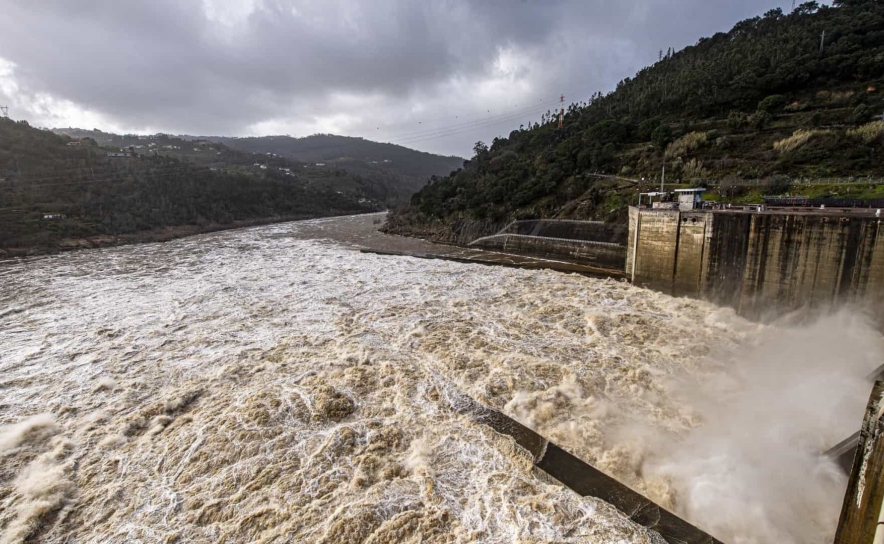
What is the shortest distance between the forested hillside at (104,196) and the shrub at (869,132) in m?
69.8

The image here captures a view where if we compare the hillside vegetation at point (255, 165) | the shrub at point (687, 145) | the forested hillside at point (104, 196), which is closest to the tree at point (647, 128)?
the shrub at point (687, 145)

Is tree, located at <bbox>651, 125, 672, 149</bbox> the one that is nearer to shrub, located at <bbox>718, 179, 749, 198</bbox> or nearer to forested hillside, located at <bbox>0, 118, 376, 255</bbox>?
shrub, located at <bbox>718, 179, 749, 198</bbox>

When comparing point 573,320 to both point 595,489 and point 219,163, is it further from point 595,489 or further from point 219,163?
point 219,163

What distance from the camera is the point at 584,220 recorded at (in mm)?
29875

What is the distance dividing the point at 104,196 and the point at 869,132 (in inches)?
3254

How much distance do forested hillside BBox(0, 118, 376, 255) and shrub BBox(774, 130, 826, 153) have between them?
218 feet

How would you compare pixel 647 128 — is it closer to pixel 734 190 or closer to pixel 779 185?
pixel 734 190

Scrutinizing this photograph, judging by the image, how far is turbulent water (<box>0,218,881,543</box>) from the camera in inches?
247

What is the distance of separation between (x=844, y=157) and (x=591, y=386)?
1171 inches

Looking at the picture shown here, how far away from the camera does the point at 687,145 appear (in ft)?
112

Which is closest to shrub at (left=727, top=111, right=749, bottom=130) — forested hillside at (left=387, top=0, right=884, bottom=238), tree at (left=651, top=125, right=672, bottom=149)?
forested hillside at (left=387, top=0, right=884, bottom=238)

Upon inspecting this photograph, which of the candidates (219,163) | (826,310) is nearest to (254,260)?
(826,310)

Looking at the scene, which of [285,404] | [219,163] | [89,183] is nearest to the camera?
[285,404]

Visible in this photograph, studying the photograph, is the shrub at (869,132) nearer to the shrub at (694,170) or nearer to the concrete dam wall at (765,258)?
the shrub at (694,170)
